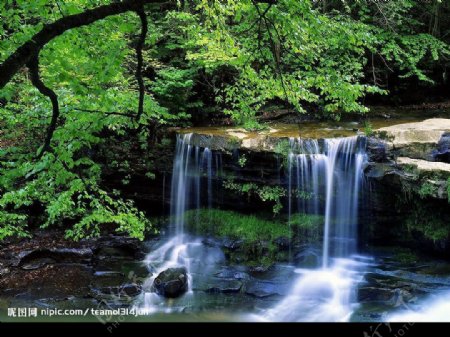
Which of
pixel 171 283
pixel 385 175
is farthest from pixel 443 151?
pixel 171 283

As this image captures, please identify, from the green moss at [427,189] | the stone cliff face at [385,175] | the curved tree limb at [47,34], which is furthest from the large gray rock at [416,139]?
the curved tree limb at [47,34]

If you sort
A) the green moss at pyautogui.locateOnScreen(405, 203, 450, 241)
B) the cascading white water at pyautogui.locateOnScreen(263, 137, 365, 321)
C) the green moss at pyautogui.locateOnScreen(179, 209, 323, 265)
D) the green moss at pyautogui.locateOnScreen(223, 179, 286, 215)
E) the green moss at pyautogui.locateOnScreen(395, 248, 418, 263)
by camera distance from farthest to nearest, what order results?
the green moss at pyautogui.locateOnScreen(223, 179, 286, 215), the green moss at pyautogui.locateOnScreen(179, 209, 323, 265), the cascading white water at pyautogui.locateOnScreen(263, 137, 365, 321), the green moss at pyautogui.locateOnScreen(395, 248, 418, 263), the green moss at pyautogui.locateOnScreen(405, 203, 450, 241)

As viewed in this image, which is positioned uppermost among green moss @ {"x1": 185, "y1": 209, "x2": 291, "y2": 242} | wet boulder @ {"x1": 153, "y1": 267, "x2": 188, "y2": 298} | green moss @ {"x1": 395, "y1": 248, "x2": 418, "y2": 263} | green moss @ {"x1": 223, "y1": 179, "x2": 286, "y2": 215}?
green moss @ {"x1": 223, "y1": 179, "x2": 286, "y2": 215}

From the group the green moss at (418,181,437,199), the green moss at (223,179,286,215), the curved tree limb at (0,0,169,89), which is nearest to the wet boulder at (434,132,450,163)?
the green moss at (418,181,437,199)

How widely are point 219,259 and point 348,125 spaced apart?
575 cm

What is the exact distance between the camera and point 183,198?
37.7 feet

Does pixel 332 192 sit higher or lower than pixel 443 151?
lower

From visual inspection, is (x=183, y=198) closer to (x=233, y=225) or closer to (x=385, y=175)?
(x=233, y=225)

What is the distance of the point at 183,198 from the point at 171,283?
11.7 ft

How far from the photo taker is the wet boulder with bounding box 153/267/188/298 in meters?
8.23

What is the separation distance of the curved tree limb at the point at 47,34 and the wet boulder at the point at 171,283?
254 inches

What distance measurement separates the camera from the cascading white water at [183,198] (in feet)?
33.4

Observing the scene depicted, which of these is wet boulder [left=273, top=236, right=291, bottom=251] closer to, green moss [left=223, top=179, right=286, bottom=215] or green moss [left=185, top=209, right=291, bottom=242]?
green moss [left=185, top=209, right=291, bottom=242]

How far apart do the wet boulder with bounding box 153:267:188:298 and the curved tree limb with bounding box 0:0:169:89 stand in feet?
21.2
